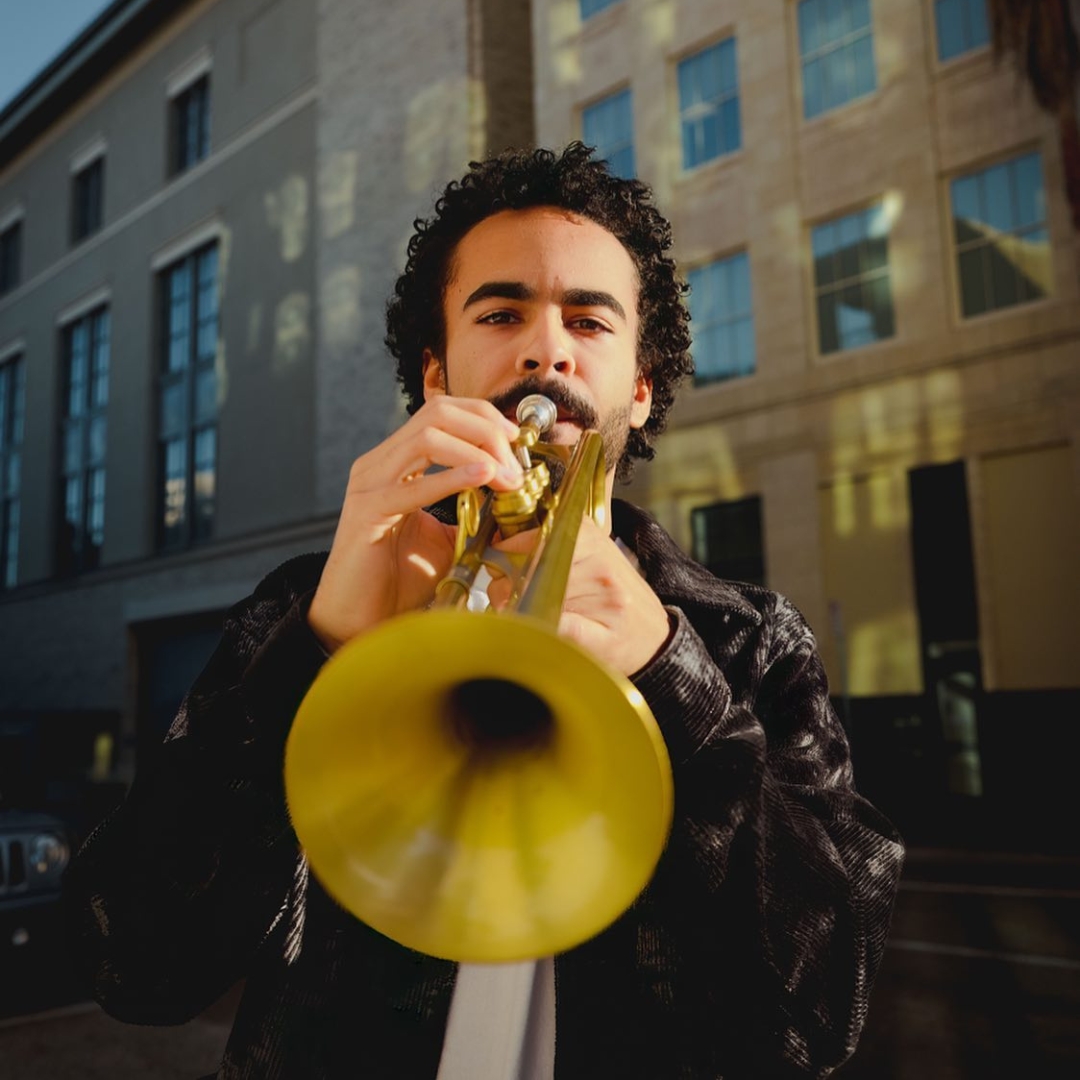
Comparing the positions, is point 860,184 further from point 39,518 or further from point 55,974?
point 39,518

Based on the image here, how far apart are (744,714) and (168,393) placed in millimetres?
23878

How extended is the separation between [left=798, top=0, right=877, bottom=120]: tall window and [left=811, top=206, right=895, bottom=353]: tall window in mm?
1704

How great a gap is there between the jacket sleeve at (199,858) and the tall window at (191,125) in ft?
80.3

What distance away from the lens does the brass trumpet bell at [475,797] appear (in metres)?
1.12

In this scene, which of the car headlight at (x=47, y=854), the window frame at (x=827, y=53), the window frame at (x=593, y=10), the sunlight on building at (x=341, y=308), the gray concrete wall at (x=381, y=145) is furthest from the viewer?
the sunlight on building at (x=341, y=308)

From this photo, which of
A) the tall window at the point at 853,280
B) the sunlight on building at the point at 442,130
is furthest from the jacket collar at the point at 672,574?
the sunlight on building at the point at 442,130

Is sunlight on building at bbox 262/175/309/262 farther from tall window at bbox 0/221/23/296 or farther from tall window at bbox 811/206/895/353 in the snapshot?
tall window at bbox 0/221/23/296

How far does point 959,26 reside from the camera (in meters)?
12.8

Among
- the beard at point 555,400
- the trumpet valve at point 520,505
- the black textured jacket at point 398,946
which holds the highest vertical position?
the beard at point 555,400

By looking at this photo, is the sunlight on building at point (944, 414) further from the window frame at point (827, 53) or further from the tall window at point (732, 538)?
the window frame at point (827, 53)

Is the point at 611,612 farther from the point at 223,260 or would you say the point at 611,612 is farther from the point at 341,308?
the point at 223,260

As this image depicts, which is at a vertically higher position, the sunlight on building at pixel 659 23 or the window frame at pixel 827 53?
the sunlight on building at pixel 659 23

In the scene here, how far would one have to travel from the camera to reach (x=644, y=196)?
2.61 meters

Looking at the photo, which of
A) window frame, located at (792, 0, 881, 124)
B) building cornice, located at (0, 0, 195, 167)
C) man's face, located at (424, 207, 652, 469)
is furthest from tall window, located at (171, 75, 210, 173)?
man's face, located at (424, 207, 652, 469)
